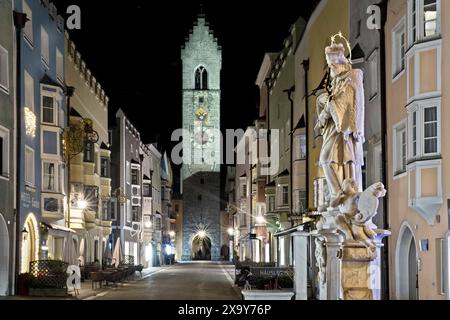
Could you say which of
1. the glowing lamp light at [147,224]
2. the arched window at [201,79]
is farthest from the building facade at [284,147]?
the arched window at [201,79]

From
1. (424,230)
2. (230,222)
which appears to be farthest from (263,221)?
(230,222)

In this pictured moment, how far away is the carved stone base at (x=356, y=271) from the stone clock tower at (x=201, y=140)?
9965 centimetres

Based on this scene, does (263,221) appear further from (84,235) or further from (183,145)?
(183,145)

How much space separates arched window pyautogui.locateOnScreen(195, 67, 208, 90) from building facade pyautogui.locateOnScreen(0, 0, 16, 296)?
85195 millimetres

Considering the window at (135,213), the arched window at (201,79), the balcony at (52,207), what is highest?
the arched window at (201,79)

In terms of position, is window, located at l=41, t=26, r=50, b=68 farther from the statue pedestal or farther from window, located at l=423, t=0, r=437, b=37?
the statue pedestal

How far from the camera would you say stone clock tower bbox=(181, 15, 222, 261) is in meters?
113

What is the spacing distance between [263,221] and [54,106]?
2790 cm

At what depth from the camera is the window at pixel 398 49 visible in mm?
24087

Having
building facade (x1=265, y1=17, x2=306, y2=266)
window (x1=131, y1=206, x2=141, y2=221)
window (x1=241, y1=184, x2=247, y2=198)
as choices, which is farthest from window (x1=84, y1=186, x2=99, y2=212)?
window (x1=241, y1=184, x2=247, y2=198)

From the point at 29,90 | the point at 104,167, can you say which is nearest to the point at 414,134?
the point at 29,90

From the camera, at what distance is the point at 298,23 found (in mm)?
45906

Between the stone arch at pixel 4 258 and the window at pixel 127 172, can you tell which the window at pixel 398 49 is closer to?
the stone arch at pixel 4 258

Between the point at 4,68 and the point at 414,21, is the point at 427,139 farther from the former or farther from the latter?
the point at 4,68
